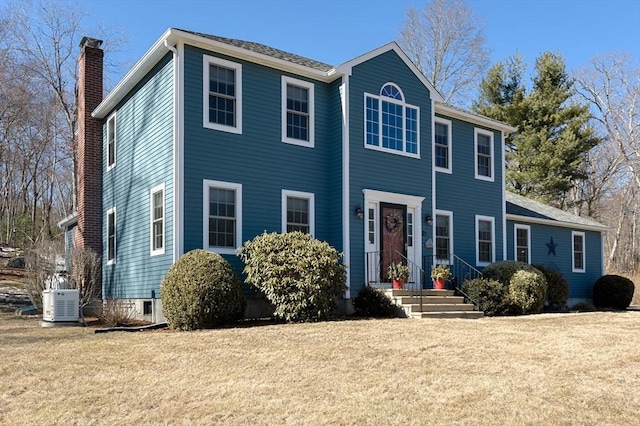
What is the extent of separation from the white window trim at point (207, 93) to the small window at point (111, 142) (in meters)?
4.87

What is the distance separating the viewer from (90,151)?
695 inches

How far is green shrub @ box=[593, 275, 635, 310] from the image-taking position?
2128 cm

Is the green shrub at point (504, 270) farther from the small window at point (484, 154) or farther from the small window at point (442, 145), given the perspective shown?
the small window at point (484, 154)

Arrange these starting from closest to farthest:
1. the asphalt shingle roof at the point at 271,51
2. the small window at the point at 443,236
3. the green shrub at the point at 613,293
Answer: the asphalt shingle roof at the point at 271,51 → the small window at the point at 443,236 → the green shrub at the point at 613,293

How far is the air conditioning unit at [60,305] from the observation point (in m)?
13.0

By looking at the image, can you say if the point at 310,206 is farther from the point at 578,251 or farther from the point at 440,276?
the point at 578,251

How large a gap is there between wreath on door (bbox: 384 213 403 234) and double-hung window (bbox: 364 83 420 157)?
5.43 ft

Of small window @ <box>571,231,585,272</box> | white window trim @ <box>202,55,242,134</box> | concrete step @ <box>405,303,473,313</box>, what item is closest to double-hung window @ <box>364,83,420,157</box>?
white window trim @ <box>202,55,242,134</box>

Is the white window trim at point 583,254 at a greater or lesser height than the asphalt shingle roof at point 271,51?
lesser

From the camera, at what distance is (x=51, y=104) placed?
2984 centimetres

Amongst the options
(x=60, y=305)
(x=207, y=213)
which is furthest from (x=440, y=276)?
(x=60, y=305)

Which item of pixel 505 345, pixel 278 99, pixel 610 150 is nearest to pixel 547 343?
pixel 505 345

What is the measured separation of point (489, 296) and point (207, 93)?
8.27 metres

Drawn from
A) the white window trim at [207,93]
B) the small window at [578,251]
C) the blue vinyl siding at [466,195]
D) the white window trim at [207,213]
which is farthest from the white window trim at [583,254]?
the white window trim at [207,93]
